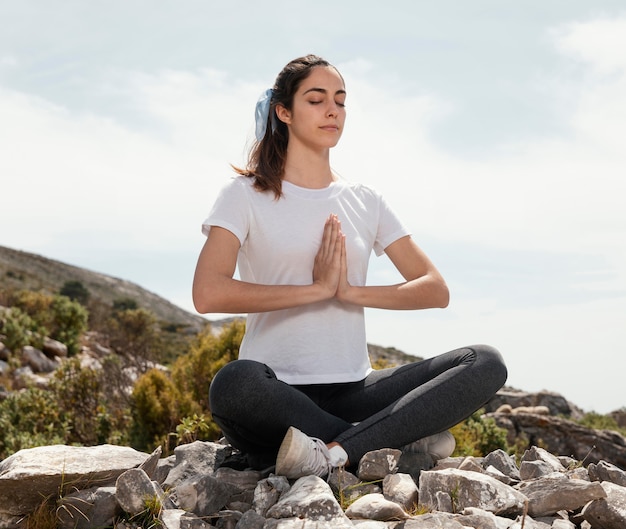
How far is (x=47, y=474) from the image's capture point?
3.31 m

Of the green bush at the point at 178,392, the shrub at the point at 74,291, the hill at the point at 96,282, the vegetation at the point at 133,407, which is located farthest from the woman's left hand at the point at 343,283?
the hill at the point at 96,282

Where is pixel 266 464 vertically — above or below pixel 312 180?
below

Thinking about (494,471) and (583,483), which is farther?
(494,471)

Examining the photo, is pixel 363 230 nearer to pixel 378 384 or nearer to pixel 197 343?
pixel 378 384

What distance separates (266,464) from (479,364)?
1241 millimetres

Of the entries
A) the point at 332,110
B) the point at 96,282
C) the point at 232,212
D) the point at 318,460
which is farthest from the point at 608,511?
the point at 96,282

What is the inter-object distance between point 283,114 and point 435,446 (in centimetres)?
208

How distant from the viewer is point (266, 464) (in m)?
3.76

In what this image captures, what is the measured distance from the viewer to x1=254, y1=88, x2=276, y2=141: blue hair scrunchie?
4.28 metres

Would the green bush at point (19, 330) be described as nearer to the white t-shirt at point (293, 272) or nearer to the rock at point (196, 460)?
the rock at point (196, 460)

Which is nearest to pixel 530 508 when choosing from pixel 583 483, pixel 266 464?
pixel 583 483

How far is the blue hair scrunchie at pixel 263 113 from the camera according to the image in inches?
168

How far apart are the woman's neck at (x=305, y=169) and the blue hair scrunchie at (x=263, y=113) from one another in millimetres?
226

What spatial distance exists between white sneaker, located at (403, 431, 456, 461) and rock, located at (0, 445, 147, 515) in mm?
1478
